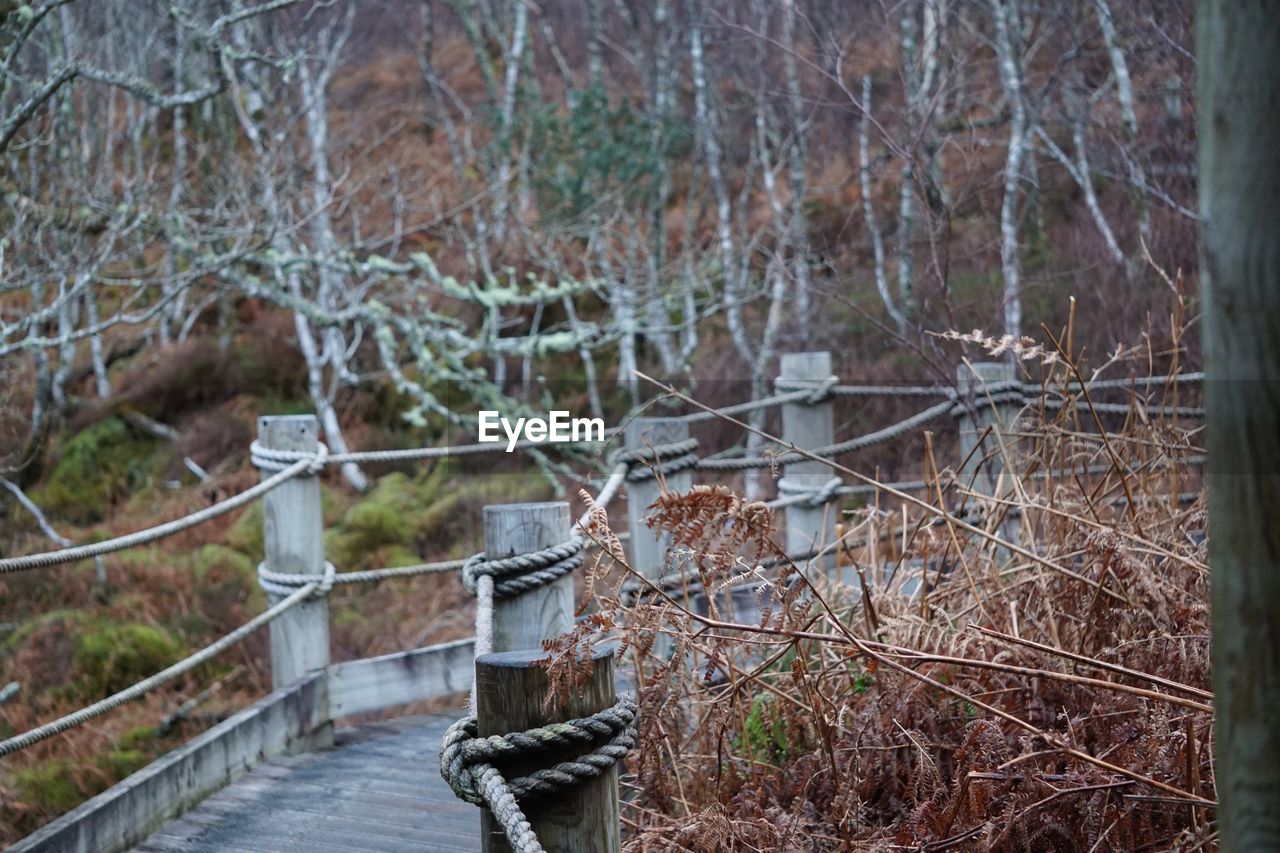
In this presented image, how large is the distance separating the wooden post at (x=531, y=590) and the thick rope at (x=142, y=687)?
1.27 meters

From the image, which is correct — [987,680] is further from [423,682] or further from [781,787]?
[423,682]

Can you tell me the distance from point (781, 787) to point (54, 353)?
14385mm

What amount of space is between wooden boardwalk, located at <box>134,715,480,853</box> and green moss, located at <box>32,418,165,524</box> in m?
8.72

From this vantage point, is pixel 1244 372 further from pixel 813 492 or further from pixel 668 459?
pixel 813 492

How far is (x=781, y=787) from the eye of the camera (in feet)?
8.53

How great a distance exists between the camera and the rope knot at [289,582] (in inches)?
171

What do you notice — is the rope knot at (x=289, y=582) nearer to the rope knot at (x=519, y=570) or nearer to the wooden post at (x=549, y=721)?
the rope knot at (x=519, y=570)

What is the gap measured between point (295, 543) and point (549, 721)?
3038mm

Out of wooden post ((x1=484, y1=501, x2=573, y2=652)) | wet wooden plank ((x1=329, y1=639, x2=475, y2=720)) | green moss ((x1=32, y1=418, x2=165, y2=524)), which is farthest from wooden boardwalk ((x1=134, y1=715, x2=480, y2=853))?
green moss ((x1=32, y1=418, x2=165, y2=524))

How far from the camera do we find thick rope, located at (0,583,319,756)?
10.3 ft

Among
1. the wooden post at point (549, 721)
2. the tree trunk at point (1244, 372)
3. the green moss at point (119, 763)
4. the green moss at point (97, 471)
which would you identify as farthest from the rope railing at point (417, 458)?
the green moss at point (97, 471)

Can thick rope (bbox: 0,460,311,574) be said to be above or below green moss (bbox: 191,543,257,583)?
above

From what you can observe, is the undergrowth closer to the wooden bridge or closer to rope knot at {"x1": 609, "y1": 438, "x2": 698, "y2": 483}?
the wooden bridge

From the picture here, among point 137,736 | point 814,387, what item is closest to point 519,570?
point 814,387
